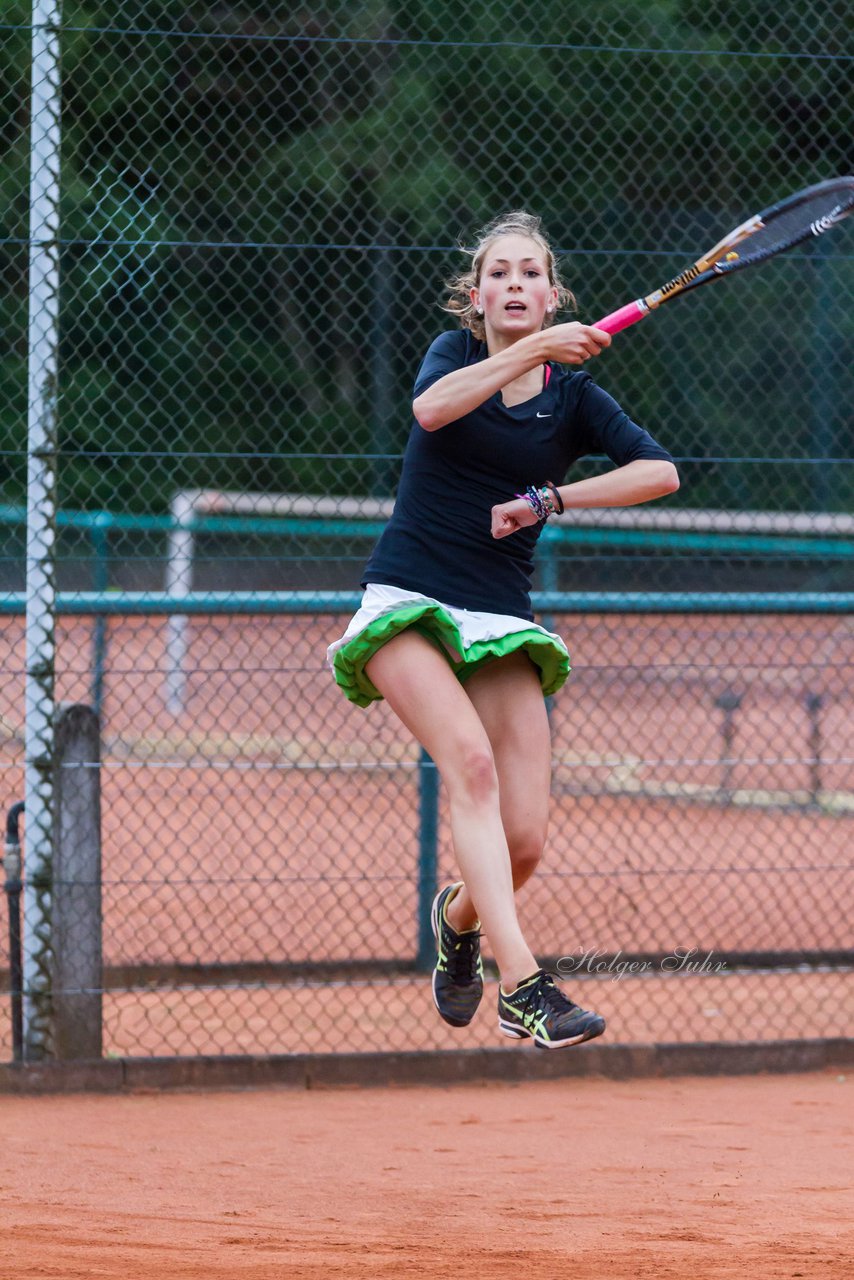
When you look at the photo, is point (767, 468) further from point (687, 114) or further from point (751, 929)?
point (751, 929)

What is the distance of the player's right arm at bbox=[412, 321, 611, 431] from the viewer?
3.58 metres

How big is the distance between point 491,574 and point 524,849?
2.20 ft

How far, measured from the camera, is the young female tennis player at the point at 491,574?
365 cm

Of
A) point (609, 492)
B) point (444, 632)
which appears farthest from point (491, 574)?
point (609, 492)

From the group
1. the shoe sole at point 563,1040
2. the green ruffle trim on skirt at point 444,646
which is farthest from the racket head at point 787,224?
the shoe sole at point 563,1040

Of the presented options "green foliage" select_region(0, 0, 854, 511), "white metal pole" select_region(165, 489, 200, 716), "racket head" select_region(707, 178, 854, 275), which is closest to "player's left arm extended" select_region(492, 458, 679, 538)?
"racket head" select_region(707, 178, 854, 275)

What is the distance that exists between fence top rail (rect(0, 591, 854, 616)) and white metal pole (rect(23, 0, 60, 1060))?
22cm

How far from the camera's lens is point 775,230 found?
4355 millimetres

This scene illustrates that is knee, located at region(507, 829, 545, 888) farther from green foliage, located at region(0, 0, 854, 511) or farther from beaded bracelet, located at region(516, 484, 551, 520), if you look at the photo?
green foliage, located at region(0, 0, 854, 511)

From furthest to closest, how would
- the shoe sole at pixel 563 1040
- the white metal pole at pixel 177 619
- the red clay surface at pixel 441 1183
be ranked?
the white metal pole at pixel 177 619 < the red clay surface at pixel 441 1183 < the shoe sole at pixel 563 1040

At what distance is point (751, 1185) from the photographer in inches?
183

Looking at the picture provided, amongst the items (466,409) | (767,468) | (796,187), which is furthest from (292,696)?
(466,409)

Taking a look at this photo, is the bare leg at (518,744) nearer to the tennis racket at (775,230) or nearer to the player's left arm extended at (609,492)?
the player's left arm extended at (609,492)

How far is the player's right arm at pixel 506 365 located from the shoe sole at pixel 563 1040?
1354mm
